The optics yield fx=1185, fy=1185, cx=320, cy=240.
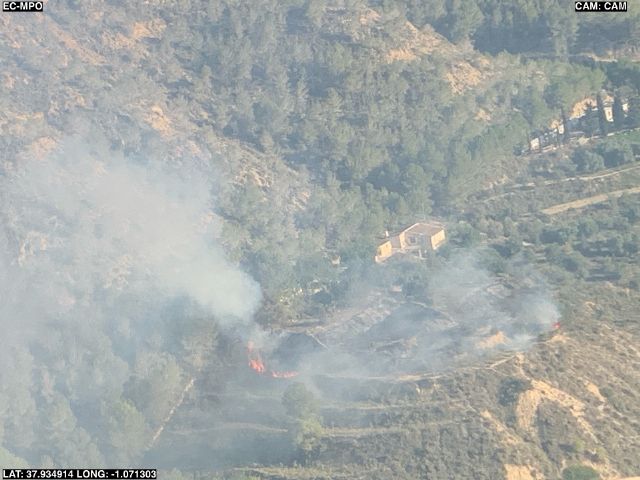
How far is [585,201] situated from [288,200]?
22.3 m

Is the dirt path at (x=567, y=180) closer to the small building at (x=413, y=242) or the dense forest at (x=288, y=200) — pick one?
the dense forest at (x=288, y=200)

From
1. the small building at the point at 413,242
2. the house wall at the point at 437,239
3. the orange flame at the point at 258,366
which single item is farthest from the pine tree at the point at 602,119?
the orange flame at the point at 258,366

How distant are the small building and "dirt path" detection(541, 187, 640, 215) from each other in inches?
398

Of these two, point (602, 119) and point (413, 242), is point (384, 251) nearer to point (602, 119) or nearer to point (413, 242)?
point (413, 242)

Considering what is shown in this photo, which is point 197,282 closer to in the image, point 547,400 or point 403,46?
point 547,400

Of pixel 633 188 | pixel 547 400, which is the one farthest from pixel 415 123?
pixel 547 400

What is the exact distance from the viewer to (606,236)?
8219 cm

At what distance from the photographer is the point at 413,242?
8300cm

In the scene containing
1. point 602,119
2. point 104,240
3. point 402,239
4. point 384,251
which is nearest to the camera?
point 104,240

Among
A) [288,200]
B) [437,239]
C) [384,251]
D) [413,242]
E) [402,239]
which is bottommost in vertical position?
[384,251]

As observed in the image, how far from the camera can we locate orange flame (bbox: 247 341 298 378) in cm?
6775

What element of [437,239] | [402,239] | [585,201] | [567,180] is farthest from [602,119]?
[402,239]

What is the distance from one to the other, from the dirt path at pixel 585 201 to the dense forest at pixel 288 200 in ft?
1.24

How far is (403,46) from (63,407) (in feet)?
170
